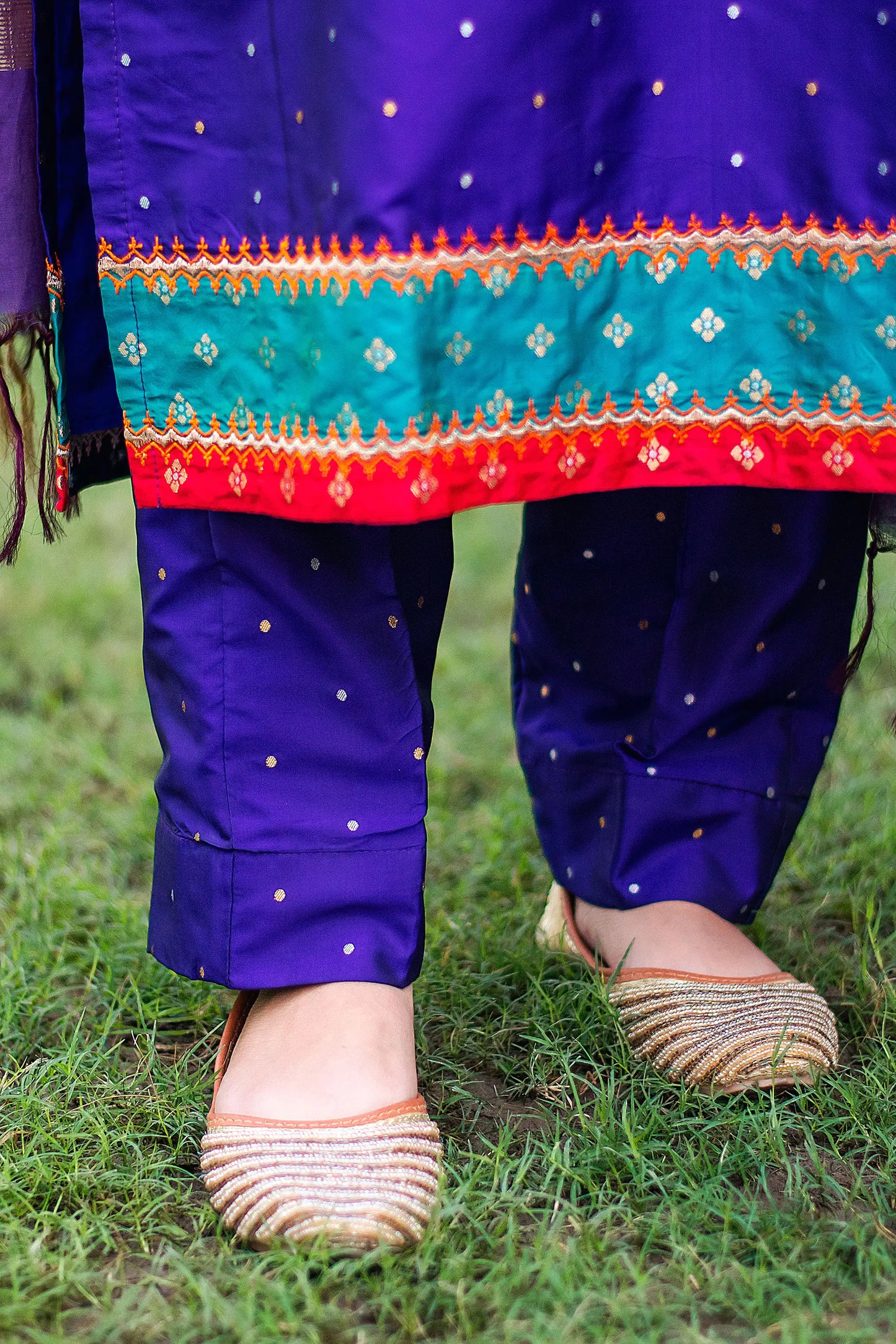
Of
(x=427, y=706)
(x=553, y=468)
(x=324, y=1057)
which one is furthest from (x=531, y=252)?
(x=324, y=1057)

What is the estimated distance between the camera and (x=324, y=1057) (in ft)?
3.06

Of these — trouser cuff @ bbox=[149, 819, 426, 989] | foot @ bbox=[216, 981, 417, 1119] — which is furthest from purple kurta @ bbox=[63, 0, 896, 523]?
foot @ bbox=[216, 981, 417, 1119]

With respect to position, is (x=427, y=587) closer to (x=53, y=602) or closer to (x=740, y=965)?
(x=740, y=965)

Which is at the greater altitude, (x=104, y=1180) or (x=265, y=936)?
(x=265, y=936)

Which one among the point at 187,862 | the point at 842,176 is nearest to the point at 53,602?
the point at 187,862

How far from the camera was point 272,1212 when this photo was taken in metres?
0.86

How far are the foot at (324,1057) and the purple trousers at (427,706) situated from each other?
0.07ft

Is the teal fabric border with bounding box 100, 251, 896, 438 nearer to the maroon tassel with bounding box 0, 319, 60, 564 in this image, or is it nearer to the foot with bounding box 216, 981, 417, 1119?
the maroon tassel with bounding box 0, 319, 60, 564

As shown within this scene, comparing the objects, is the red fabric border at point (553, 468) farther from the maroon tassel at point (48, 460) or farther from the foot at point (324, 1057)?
the foot at point (324, 1057)

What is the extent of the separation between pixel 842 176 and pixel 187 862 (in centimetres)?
67

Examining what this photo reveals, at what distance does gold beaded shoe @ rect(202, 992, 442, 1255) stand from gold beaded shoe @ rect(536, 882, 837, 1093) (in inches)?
9.6

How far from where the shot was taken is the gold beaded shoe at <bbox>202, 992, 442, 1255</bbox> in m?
0.85

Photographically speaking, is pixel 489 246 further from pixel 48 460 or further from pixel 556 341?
pixel 48 460

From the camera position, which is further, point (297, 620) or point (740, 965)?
point (740, 965)
